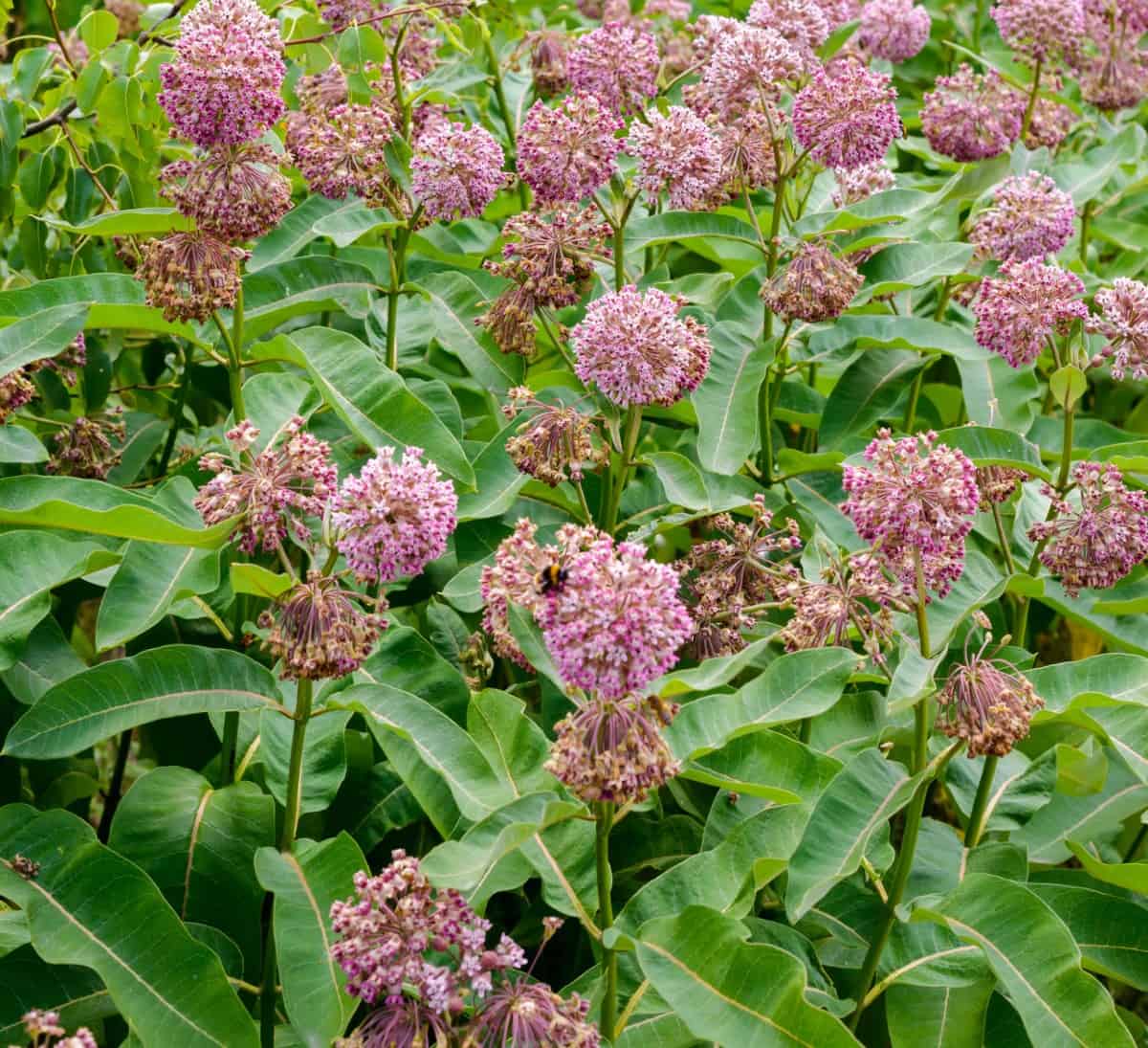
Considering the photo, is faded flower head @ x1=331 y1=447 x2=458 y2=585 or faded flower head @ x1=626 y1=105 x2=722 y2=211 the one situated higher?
faded flower head @ x1=626 y1=105 x2=722 y2=211

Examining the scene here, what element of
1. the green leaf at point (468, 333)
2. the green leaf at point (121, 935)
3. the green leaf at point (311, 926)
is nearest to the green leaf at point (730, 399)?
the green leaf at point (468, 333)

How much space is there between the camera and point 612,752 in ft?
6.62

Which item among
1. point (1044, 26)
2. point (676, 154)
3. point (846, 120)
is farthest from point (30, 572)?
point (1044, 26)

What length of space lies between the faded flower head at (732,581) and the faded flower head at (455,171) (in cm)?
91

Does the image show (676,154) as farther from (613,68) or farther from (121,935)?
(121,935)

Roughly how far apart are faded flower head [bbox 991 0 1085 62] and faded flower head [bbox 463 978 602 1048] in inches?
137

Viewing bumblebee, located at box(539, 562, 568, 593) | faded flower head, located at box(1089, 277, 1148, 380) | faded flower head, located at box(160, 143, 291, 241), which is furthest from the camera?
faded flower head, located at box(1089, 277, 1148, 380)

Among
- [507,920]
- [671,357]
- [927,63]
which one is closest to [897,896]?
[507,920]

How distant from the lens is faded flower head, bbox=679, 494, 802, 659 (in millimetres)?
2971

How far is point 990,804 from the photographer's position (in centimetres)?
308

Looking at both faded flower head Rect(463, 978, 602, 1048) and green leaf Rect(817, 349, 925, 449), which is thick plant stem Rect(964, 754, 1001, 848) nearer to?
green leaf Rect(817, 349, 925, 449)

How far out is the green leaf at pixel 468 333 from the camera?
3.45m

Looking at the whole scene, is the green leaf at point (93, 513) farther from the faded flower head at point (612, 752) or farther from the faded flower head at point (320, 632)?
the faded flower head at point (612, 752)

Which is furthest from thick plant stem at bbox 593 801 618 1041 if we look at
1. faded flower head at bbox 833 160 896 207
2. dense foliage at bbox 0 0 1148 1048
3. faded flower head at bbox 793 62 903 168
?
faded flower head at bbox 833 160 896 207
